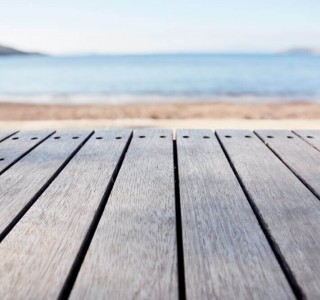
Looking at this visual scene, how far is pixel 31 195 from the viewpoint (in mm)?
1273

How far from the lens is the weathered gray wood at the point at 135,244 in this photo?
78 centimetres

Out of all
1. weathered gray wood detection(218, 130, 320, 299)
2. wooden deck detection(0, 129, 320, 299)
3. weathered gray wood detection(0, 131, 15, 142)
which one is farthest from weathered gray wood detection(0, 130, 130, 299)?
weathered gray wood detection(0, 131, 15, 142)

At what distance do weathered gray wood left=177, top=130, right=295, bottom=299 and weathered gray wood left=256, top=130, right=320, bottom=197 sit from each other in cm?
26

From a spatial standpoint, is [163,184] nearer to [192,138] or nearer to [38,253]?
[38,253]

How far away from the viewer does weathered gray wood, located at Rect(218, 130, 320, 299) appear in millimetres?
852

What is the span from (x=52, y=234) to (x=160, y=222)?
0.90ft

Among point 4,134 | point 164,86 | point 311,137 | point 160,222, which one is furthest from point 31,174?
point 164,86

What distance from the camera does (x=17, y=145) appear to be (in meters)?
1.93

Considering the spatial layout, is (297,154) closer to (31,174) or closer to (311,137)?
(311,137)

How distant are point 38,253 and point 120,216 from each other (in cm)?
26

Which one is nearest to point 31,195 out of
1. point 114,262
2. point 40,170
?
point 40,170

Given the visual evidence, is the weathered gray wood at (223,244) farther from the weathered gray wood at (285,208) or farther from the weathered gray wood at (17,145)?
the weathered gray wood at (17,145)

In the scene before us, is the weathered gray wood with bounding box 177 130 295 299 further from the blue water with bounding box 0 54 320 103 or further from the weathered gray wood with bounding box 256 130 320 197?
the blue water with bounding box 0 54 320 103

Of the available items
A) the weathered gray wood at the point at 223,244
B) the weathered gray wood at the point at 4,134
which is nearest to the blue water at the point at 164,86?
the weathered gray wood at the point at 4,134
